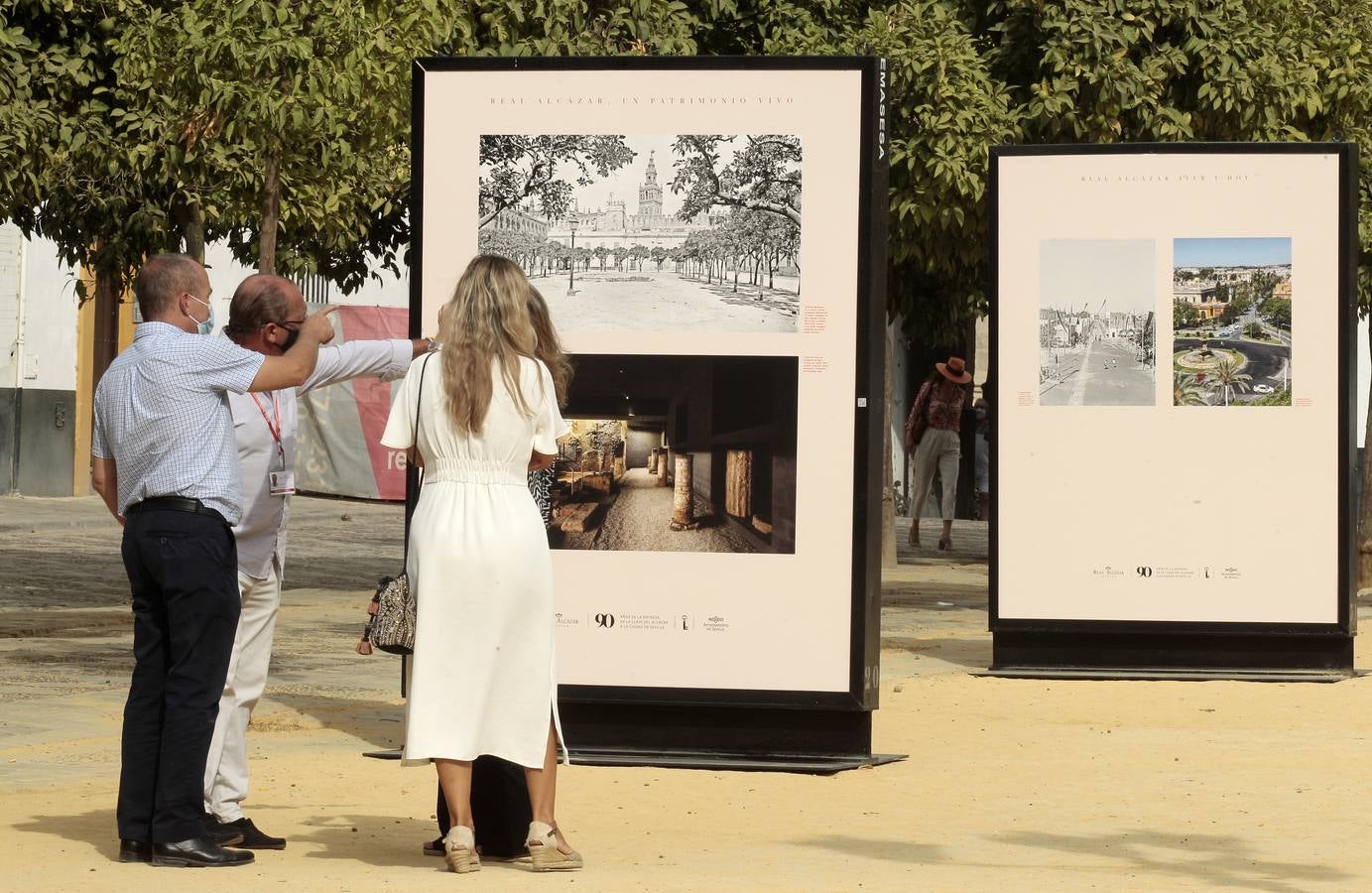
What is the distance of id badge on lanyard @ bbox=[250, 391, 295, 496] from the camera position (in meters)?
7.87

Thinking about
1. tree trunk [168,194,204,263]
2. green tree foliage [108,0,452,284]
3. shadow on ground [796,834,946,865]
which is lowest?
shadow on ground [796,834,946,865]

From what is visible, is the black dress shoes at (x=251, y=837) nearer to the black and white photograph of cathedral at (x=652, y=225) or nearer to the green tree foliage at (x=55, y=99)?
the black and white photograph of cathedral at (x=652, y=225)

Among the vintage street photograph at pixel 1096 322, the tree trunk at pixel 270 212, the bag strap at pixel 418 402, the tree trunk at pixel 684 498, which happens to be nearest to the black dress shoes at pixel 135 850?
the bag strap at pixel 418 402

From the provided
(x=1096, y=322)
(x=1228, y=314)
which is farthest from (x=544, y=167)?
(x=1228, y=314)

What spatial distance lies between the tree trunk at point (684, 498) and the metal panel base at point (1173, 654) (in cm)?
398

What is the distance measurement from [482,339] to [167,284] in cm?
99

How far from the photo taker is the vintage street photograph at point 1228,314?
13.2m

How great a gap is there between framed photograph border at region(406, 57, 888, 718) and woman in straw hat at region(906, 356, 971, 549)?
→ 13828 millimetres

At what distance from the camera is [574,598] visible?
394 inches

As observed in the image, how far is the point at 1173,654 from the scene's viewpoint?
13406 mm

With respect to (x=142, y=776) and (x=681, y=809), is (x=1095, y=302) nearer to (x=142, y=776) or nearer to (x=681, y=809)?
(x=681, y=809)

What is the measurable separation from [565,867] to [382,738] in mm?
3366

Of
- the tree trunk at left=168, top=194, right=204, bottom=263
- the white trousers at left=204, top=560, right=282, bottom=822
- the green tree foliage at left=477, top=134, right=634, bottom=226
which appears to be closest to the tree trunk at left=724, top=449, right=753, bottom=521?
the green tree foliage at left=477, top=134, right=634, bottom=226

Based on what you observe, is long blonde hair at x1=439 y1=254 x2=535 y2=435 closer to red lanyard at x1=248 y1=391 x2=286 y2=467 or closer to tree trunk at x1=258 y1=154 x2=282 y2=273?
red lanyard at x1=248 y1=391 x2=286 y2=467
